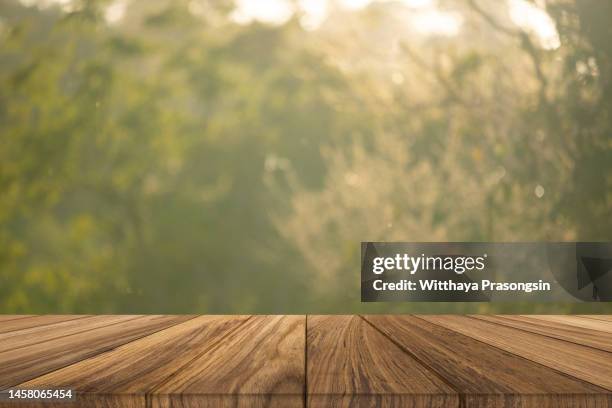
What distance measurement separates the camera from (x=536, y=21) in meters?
2.02

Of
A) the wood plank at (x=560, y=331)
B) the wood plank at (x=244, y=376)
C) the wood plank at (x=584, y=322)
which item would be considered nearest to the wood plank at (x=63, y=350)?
the wood plank at (x=244, y=376)

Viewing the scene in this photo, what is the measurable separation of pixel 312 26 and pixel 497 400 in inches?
70.7

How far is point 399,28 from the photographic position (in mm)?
2039

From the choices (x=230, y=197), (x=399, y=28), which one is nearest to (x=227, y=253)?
(x=230, y=197)

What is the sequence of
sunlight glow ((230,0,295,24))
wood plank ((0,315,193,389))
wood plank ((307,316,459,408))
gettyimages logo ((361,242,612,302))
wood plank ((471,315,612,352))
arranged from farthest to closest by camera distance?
sunlight glow ((230,0,295,24))
gettyimages logo ((361,242,612,302))
wood plank ((471,315,612,352))
wood plank ((0,315,193,389))
wood plank ((307,316,459,408))

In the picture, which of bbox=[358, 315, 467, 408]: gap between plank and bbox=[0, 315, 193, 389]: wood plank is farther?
bbox=[0, 315, 193, 389]: wood plank

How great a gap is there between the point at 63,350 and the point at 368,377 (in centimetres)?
49

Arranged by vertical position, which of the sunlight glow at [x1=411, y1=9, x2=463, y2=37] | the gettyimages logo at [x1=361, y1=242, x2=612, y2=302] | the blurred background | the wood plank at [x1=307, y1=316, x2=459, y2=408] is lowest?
the wood plank at [x1=307, y1=316, x2=459, y2=408]

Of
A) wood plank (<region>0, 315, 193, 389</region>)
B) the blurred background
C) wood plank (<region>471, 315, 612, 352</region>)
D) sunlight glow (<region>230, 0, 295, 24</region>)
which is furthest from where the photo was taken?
sunlight glow (<region>230, 0, 295, 24</region>)

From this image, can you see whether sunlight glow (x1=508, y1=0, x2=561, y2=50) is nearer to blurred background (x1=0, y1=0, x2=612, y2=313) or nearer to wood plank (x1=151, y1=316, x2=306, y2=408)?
blurred background (x1=0, y1=0, x2=612, y2=313)

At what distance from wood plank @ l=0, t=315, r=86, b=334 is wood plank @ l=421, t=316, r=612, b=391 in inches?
35.0

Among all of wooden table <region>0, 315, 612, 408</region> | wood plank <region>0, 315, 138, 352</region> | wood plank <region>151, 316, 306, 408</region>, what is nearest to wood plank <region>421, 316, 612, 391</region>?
wooden table <region>0, 315, 612, 408</region>

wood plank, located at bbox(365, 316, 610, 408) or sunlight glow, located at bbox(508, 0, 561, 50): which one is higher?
sunlight glow, located at bbox(508, 0, 561, 50)

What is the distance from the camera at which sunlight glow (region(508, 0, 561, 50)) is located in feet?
6.60
